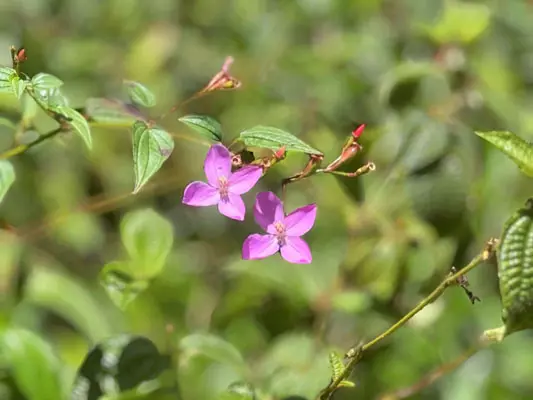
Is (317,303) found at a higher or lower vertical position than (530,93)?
lower

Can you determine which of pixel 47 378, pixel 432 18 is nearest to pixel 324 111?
pixel 432 18

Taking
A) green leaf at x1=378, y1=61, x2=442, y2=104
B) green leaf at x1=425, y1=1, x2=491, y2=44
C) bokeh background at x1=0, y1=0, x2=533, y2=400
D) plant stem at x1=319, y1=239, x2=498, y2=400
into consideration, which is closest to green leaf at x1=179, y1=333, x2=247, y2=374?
bokeh background at x1=0, y1=0, x2=533, y2=400

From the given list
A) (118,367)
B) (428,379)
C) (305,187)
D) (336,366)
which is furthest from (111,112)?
(305,187)

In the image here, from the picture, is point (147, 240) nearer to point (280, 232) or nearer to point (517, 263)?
point (280, 232)

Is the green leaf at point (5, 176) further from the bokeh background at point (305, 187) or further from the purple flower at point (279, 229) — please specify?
the purple flower at point (279, 229)

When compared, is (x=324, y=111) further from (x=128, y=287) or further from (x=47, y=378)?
(x=47, y=378)

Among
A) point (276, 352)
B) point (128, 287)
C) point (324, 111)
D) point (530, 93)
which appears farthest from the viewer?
point (530, 93)
